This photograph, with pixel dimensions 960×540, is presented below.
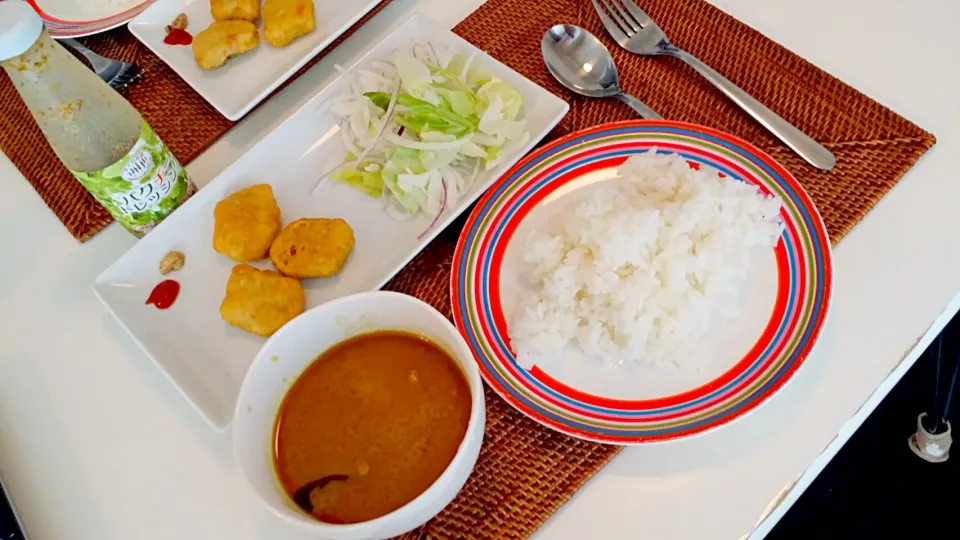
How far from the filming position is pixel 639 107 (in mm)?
1174

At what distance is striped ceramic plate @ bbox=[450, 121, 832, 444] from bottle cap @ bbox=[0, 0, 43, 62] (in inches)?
24.9

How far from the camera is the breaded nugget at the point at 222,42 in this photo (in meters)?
1.34

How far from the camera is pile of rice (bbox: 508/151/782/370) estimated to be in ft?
3.03

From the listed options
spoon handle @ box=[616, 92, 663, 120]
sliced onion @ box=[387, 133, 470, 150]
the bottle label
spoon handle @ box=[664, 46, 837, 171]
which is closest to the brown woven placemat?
the bottle label

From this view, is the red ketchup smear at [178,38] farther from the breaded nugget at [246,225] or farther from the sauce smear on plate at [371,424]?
the sauce smear on plate at [371,424]

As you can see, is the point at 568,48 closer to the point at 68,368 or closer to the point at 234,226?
the point at 234,226

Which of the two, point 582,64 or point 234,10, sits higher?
point 582,64

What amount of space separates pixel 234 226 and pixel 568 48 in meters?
0.66

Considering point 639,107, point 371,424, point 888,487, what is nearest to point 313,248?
point 371,424

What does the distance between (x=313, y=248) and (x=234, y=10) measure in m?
0.62

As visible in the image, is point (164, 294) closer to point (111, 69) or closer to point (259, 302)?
point (259, 302)

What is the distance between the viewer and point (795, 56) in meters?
1.19

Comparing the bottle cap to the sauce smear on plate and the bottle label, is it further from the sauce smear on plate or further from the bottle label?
the sauce smear on plate

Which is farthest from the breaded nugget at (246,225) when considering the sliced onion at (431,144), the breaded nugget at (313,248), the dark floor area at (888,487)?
the dark floor area at (888,487)
